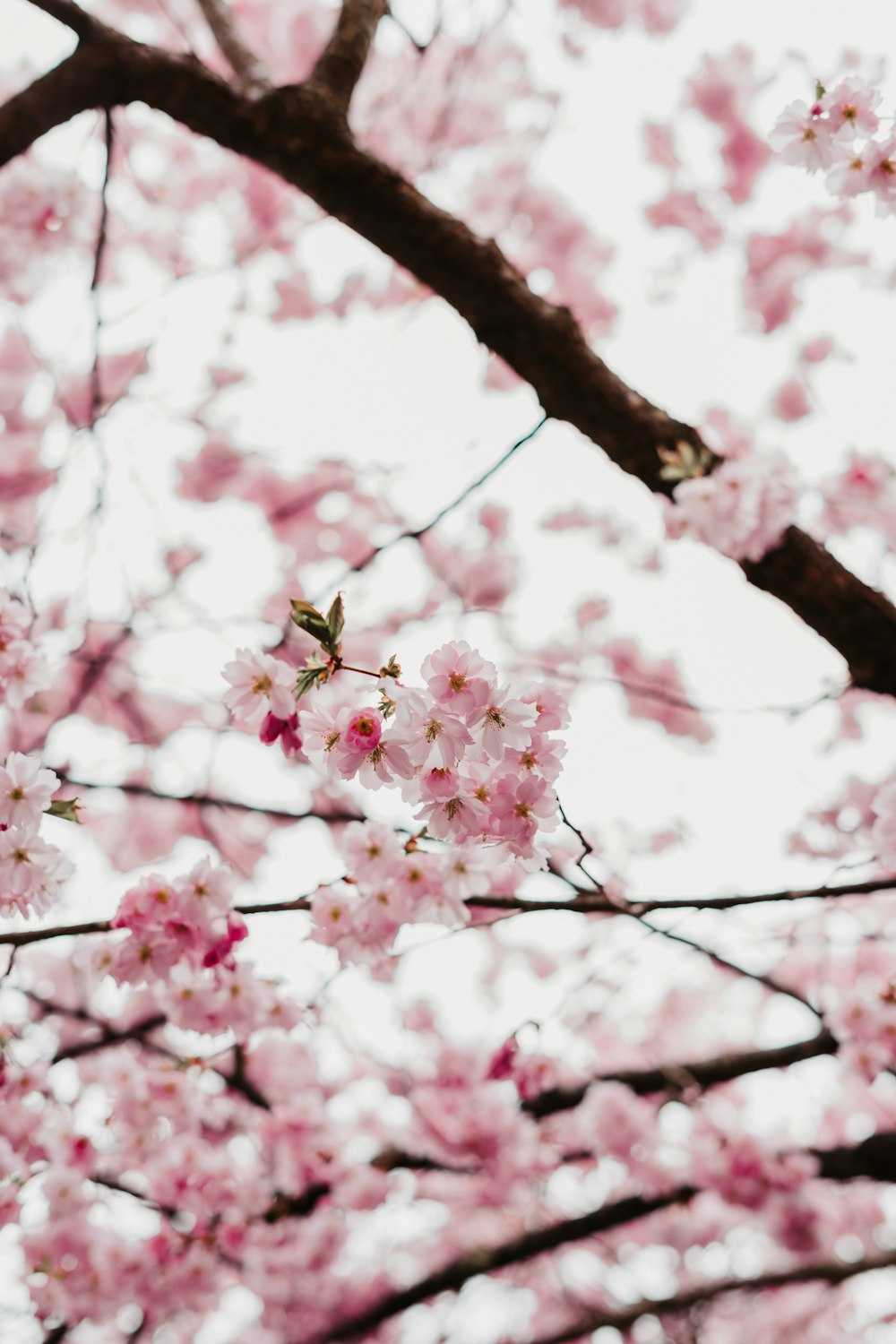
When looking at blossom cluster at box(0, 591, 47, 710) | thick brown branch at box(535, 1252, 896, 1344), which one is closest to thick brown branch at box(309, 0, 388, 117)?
blossom cluster at box(0, 591, 47, 710)

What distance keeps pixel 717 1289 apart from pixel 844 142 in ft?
15.2

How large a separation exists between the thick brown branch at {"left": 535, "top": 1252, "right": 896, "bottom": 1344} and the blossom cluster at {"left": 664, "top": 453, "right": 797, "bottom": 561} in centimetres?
349

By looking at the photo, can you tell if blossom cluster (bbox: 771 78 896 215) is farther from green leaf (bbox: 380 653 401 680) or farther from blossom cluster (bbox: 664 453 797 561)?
green leaf (bbox: 380 653 401 680)

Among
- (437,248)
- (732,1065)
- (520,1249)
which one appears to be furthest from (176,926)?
(520,1249)

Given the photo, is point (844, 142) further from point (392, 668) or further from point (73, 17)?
point (73, 17)

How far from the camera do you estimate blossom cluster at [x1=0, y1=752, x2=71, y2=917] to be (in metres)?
1.44

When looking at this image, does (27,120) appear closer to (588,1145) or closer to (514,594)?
(514,594)

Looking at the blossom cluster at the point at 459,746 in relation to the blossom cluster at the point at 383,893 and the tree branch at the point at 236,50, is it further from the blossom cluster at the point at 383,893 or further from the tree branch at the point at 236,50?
the tree branch at the point at 236,50

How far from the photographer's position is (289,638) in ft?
9.81

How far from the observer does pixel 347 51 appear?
2.53 meters

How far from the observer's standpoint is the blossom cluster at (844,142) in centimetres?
200

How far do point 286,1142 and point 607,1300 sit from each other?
3.86 meters

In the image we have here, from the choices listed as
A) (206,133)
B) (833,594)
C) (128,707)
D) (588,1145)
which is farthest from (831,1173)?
(206,133)

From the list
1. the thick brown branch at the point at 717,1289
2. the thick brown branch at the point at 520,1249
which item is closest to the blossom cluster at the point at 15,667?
the thick brown branch at the point at 520,1249
